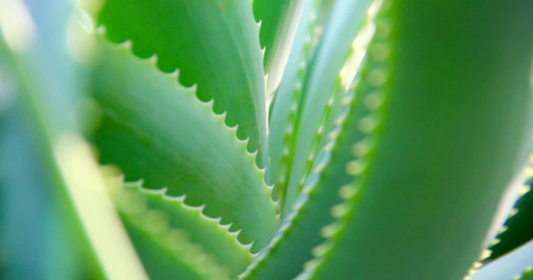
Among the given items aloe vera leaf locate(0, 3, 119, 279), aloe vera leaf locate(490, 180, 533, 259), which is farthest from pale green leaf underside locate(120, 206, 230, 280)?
aloe vera leaf locate(490, 180, 533, 259)

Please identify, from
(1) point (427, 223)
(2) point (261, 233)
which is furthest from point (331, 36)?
(1) point (427, 223)

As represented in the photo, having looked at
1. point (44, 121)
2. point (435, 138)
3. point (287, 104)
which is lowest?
point (287, 104)

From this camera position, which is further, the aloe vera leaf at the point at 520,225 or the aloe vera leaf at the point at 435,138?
the aloe vera leaf at the point at 520,225

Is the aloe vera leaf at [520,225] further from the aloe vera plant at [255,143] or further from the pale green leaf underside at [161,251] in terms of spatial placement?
the pale green leaf underside at [161,251]

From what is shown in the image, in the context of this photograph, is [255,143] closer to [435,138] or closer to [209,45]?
[209,45]

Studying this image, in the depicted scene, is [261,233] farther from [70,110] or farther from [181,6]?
[70,110]

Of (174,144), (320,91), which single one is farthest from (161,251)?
(320,91)

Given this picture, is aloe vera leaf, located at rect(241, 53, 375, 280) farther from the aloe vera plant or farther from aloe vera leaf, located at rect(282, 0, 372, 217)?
aloe vera leaf, located at rect(282, 0, 372, 217)

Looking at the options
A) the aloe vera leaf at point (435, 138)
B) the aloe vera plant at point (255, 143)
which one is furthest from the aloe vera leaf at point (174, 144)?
the aloe vera leaf at point (435, 138)
